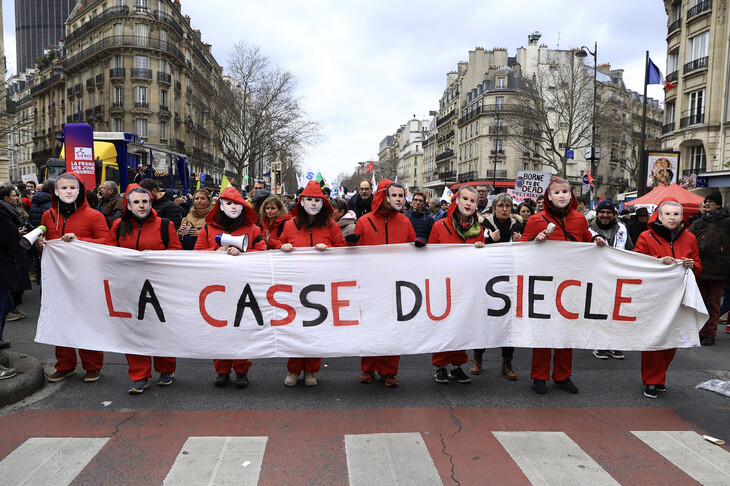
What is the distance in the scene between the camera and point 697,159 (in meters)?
33.2

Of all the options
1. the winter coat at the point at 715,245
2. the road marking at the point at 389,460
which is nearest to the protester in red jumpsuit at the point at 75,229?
the road marking at the point at 389,460

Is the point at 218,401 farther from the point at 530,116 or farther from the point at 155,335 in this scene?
the point at 530,116

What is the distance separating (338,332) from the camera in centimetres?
502

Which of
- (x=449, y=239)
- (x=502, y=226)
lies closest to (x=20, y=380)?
(x=449, y=239)

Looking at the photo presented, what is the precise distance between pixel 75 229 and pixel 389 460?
3765 mm

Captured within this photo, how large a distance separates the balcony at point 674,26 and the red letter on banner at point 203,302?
38.1 m

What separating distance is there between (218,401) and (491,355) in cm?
332

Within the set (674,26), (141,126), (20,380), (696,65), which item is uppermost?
(674,26)

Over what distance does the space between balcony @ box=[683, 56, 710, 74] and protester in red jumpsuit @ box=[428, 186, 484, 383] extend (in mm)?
32838

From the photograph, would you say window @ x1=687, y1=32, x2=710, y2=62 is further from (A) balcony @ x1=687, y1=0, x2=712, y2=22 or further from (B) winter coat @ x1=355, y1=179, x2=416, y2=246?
(B) winter coat @ x1=355, y1=179, x2=416, y2=246

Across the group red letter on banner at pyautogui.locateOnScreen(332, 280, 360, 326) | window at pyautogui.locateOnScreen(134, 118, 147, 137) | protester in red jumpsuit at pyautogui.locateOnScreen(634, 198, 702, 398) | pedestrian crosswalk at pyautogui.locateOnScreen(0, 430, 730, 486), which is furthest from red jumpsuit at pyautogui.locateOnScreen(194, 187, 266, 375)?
window at pyautogui.locateOnScreen(134, 118, 147, 137)

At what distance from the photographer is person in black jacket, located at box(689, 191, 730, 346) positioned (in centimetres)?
725

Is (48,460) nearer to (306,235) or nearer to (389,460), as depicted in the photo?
(389,460)

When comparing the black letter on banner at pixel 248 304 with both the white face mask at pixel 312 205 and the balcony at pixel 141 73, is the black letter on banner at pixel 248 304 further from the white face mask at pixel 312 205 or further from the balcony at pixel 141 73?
the balcony at pixel 141 73
